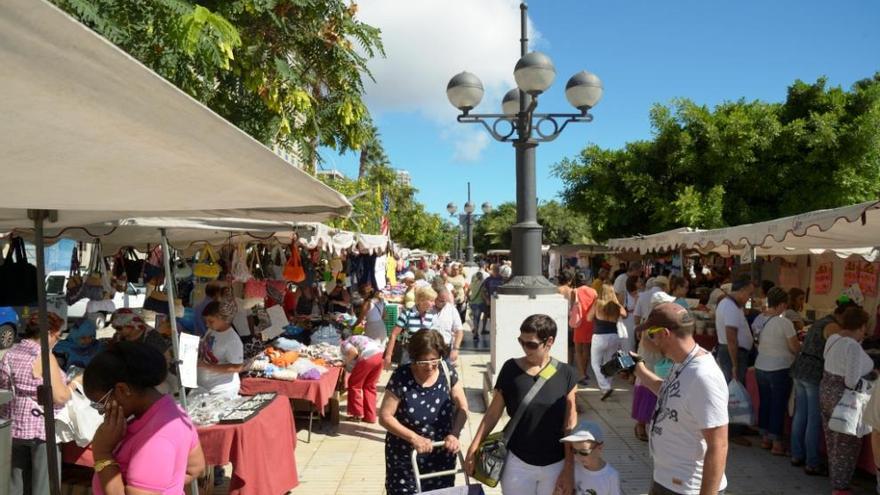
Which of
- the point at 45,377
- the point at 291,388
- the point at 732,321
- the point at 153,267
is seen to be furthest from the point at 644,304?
the point at 45,377

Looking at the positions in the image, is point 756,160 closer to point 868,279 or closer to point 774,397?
point 868,279

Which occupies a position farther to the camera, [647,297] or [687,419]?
[647,297]

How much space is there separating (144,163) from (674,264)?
1757 centimetres

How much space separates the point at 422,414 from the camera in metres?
3.45

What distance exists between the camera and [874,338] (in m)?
6.64

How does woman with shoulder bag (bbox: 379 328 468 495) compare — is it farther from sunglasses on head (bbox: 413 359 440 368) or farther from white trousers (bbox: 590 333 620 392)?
white trousers (bbox: 590 333 620 392)

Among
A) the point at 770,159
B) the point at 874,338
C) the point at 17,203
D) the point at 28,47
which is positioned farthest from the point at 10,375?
the point at 770,159

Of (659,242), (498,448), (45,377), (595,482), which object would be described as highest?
(659,242)

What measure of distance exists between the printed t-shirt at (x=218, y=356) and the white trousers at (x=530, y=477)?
2864 millimetres

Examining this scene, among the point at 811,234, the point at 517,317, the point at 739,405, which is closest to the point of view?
the point at 739,405

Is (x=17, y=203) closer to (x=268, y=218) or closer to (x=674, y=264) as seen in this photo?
(x=268, y=218)

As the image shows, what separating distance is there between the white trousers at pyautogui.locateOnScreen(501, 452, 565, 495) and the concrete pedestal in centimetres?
369

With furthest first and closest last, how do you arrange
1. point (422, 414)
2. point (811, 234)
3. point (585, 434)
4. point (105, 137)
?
point (811, 234) < point (422, 414) < point (585, 434) < point (105, 137)

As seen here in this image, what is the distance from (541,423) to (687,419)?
743 mm
